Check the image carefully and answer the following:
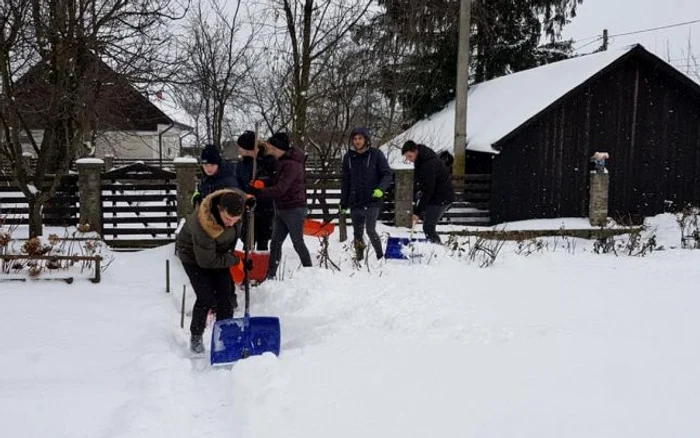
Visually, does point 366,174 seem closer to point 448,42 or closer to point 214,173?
point 214,173

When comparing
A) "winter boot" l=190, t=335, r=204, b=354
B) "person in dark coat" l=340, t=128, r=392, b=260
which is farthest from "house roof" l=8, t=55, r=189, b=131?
"winter boot" l=190, t=335, r=204, b=354

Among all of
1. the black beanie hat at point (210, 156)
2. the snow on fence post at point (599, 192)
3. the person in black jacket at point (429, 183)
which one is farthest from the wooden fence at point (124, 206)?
the snow on fence post at point (599, 192)

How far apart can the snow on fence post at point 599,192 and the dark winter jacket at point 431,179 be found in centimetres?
881

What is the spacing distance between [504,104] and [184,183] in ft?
33.2

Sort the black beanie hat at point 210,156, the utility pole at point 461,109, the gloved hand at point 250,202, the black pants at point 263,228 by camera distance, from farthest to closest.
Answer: the utility pole at point 461,109, the black pants at point 263,228, the black beanie hat at point 210,156, the gloved hand at point 250,202

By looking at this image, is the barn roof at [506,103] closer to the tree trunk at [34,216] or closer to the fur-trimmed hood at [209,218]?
the tree trunk at [34,216]

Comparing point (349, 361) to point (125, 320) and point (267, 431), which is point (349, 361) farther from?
point (125, 320)

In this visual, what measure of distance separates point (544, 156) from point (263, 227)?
10.3 meters

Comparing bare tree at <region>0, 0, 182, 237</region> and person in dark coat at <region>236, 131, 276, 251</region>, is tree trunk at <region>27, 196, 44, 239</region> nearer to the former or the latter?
bare tree at <region>0, 0, 182, 237</region>

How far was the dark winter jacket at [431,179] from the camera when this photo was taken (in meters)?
7.17

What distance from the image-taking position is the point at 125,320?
5.12m

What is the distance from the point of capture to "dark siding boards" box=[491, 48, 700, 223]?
48.6 feet

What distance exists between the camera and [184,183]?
404 inches

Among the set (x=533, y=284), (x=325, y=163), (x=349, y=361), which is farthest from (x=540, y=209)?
(x=349, y=361)
